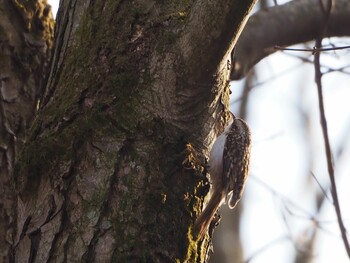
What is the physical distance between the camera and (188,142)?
2.27 meters

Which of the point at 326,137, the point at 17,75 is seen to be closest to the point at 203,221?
the point at 326,137

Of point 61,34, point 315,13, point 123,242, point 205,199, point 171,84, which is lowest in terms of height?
point 123,242

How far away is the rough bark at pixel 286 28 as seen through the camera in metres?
3.33

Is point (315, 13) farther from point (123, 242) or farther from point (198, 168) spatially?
point (123, 242)

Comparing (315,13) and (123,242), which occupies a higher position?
(315,13)

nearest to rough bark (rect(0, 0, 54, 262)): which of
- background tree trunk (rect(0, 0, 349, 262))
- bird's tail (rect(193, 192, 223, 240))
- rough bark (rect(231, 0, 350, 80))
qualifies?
background tree trunk (rect(0, 0, 349, 262))

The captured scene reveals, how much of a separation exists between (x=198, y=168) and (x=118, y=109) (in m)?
0.32

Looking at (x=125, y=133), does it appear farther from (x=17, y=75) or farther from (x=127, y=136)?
(x=17, y=75)

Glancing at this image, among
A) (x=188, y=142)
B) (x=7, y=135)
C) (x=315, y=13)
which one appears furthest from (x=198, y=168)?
(x=315, y=13)

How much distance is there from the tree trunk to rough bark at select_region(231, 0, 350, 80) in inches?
39.7

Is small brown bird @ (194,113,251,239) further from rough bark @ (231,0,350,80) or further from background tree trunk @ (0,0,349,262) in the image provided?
background tree trunk @ (0,0,349,262)

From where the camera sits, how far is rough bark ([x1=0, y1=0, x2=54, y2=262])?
2721 millimetres

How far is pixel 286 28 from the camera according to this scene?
11.0 feet

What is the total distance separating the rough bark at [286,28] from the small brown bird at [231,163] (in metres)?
0.31
